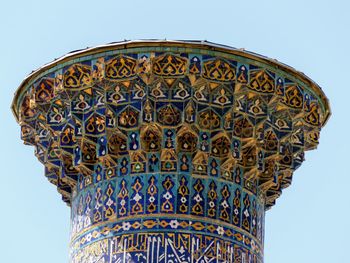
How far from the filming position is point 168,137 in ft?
43.9

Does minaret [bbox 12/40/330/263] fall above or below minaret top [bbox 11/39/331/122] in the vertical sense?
below

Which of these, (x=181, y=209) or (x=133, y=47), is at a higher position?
(x=133, y=47)

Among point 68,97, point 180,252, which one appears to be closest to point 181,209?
point 180,252

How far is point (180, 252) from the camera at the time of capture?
13148mm

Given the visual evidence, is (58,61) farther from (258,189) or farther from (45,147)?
(258,189)

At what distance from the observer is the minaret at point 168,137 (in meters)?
13.2

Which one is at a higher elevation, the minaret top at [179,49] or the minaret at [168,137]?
the minaret top at [179,49]

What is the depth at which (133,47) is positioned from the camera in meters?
13.2

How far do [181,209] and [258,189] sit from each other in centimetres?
85

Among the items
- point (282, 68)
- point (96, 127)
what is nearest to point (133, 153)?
point (96, 127)

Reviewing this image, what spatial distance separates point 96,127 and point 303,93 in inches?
62.5

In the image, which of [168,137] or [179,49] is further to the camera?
[168,137]

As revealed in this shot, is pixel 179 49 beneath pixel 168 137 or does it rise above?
above

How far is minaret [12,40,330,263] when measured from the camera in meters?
13.2
